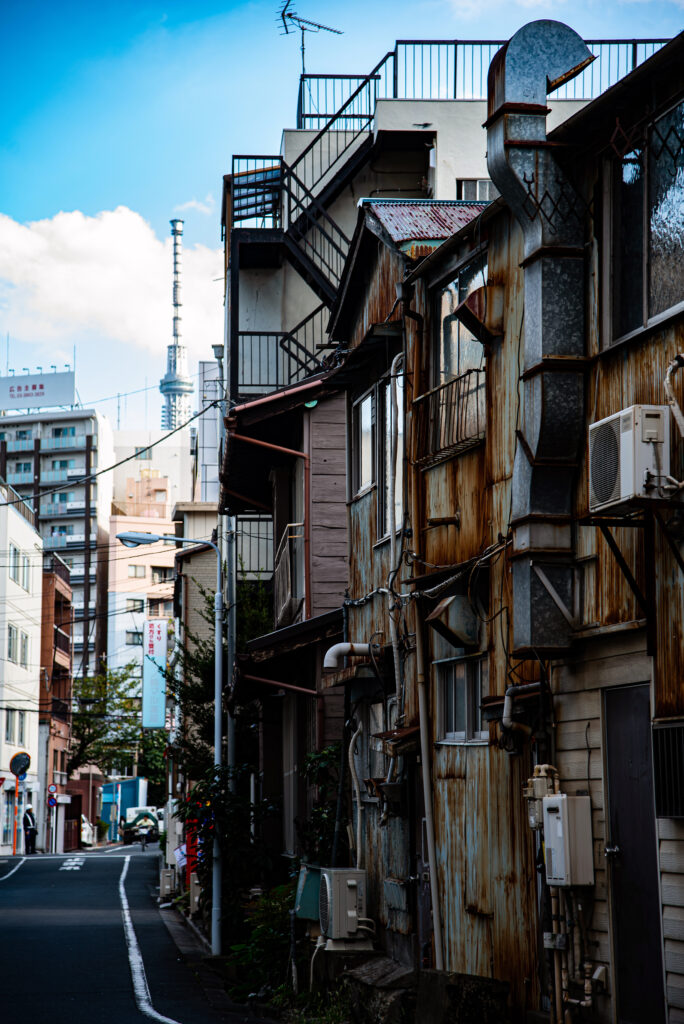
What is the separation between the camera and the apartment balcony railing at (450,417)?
11016 mm

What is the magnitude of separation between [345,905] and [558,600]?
6.05m

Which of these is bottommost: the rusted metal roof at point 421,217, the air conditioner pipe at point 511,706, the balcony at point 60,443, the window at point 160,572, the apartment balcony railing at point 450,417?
the air conditioner pipe at point 511,706

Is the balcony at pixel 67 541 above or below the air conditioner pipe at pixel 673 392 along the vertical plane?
above

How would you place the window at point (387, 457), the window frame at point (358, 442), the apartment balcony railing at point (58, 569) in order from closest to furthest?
the window at point (387, 457) → the window frame at point (358, 442) → the apartment balcony railing at point (58, 569)

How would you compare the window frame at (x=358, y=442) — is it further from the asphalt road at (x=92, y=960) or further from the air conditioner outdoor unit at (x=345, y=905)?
the asphalt road at (x=92, y=960)

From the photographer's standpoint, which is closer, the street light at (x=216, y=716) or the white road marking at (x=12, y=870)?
the street light at (x=216, y=716)

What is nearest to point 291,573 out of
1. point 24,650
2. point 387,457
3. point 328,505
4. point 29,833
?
point 328,505

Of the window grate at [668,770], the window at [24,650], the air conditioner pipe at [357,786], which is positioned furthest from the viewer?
the window at [24,650]

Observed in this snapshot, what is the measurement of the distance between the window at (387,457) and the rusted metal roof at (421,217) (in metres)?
1.50

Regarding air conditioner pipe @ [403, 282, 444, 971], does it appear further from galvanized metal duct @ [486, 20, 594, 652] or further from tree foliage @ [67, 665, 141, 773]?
tree foliage @ [67, 665, 141, 773]

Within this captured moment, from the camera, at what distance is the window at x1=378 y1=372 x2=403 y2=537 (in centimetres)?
1343

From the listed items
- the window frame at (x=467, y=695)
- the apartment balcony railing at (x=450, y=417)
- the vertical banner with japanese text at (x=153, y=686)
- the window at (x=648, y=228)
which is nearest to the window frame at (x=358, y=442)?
the apartment balcony railing at (x=450, y=417)

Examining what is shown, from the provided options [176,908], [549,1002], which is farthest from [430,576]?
[176,908]

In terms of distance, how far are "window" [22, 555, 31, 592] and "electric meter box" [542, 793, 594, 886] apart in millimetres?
57893
